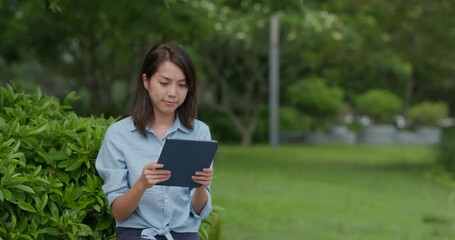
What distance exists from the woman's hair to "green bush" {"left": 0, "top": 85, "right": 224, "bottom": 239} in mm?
581

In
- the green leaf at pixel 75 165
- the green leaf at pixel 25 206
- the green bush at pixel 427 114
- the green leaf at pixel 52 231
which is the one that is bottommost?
the green bush at pixel 427 114

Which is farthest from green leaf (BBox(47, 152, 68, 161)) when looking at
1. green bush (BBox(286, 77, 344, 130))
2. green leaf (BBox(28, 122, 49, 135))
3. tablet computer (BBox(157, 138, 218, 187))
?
green bush (BBox(286, 77, 344, 130))

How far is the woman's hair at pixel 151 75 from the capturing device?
3611 millimetres

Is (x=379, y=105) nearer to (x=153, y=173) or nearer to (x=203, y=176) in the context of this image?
(x=203, y=176)

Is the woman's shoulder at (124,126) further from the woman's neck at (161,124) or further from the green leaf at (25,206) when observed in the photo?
the green leaf at (25,206)

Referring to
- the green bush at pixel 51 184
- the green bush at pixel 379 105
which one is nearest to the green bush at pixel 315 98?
the green bush at pixel 379 105

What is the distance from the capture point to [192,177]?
3.47 metres

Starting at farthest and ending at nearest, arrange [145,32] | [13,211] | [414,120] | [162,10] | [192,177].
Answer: [414,120]
[145,32]
[162,10]
[13,211]
[192,177]

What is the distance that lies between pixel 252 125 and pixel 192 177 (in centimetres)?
2710

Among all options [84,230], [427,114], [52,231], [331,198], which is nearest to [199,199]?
[84,230]

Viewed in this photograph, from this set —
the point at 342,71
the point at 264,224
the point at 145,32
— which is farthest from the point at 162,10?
the point at 342,71

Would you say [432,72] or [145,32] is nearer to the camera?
[145,32]

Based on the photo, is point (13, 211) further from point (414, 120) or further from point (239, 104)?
point (414, 120)

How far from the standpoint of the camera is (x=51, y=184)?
13.5 feet
